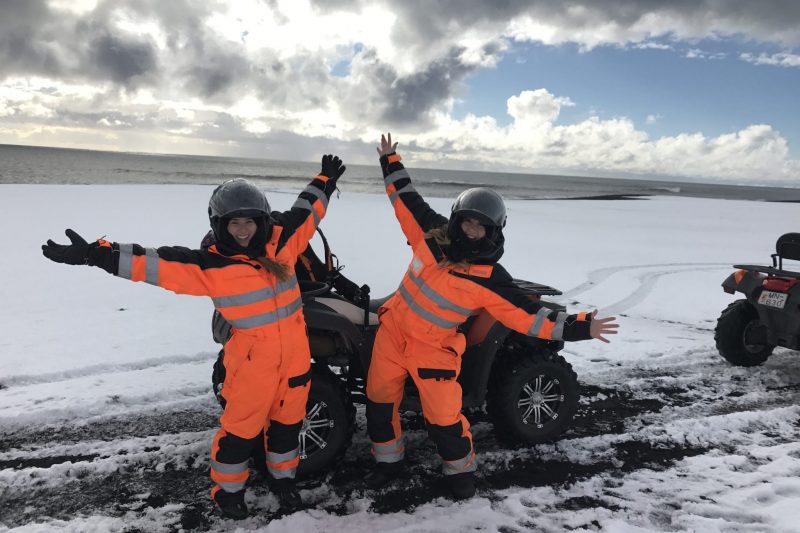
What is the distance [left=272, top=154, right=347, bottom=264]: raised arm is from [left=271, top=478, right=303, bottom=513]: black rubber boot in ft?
4.06

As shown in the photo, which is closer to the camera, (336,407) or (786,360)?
(336,407)

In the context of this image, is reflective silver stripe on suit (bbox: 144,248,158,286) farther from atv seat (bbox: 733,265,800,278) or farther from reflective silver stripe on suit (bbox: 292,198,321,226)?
atv seat (bbox: 733,265,800,278)

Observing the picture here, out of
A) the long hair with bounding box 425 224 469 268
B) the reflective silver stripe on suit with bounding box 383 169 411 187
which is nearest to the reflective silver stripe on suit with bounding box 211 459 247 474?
the long hair with bounding box 425 224 469 268

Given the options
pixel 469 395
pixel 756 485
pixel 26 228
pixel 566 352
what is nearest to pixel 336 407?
pixel 469 395

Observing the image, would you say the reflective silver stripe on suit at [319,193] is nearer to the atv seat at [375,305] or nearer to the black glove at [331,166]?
the black glove at [331,166]

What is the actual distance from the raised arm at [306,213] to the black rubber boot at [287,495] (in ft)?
4.06

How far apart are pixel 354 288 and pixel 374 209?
14.8 meters

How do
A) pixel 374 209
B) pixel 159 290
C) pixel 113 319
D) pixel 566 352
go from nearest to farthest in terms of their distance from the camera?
pixel 566 352 < pixel 113 319 < pixel 159 290 < pixel 374 209

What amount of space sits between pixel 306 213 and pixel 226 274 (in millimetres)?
715

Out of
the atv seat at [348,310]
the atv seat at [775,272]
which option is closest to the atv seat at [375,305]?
the atv seat at [348,310]

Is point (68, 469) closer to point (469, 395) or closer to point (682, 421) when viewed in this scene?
point (469, 395)

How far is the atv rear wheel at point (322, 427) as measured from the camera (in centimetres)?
321

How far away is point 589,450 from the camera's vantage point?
3574 mm

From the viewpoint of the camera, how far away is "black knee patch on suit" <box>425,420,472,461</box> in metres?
3.07
